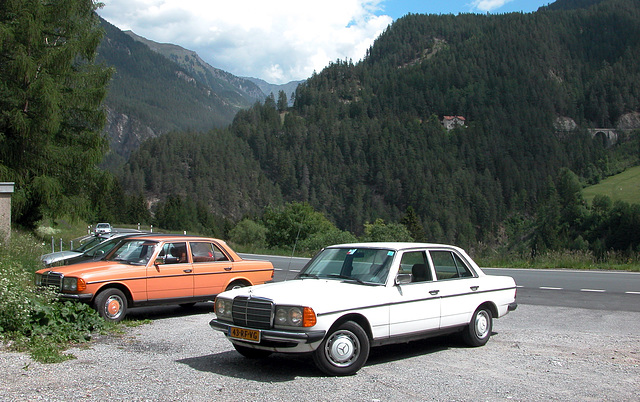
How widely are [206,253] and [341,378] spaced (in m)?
5.64

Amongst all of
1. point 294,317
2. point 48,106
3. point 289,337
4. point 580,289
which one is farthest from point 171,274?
point 48,106

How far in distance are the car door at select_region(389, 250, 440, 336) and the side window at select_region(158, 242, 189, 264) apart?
494cm

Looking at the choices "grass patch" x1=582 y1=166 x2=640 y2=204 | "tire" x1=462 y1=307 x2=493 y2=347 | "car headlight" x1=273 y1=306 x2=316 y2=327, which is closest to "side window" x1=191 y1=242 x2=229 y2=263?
"car headlight" x1=273 y1=306 x2=316 y2=327

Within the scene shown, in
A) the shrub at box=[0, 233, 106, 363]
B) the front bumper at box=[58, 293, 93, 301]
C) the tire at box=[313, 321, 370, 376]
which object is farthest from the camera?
the front bumper at box=[58, 293, 93, 301]

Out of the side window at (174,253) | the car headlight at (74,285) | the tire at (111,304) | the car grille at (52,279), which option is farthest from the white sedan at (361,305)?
the car grille at (52,279)

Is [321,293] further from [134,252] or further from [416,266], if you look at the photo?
[134,252]

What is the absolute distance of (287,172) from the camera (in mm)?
189000

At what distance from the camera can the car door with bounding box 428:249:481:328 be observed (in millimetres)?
7683

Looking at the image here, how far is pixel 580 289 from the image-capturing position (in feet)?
52.1

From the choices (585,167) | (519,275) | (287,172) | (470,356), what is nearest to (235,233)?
(519,275)

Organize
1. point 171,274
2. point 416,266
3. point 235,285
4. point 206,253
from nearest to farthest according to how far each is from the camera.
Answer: point 416,266
point 171,274
point 206,253
point 235,285

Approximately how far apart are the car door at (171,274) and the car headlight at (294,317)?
15.1ft

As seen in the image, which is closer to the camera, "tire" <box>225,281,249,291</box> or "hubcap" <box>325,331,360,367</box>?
"hubcap" <box>325,331,360,367</box>

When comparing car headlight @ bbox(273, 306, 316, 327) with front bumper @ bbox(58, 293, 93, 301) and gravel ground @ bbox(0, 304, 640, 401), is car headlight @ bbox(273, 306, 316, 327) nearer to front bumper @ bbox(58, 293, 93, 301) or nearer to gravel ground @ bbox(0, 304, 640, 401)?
gravel ground @ bbox(0, 304, 640, 401)
